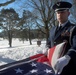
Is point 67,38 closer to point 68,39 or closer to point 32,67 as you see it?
point 68,39

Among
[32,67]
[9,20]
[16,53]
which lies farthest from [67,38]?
[9,20]

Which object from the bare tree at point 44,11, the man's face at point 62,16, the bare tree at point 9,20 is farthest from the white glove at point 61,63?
the bare tree at point 9,20

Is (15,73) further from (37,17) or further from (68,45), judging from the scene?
(37,17)

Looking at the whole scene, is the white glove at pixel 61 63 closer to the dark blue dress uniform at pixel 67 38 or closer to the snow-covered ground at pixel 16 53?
the dark blue dress uniform at pixel 67 38

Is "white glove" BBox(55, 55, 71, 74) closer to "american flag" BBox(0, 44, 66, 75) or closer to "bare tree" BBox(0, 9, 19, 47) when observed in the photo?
"american flag" BBox(0, 44, 66, 75)

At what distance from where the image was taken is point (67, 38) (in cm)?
364

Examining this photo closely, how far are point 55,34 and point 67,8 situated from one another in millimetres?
472

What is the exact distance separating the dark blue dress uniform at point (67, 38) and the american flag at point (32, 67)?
24 cm

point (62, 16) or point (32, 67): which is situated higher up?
point (62, 16)

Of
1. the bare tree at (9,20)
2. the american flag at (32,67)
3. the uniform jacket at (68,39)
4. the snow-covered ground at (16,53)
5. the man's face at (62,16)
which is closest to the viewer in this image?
the uniform jacket at (68,39)

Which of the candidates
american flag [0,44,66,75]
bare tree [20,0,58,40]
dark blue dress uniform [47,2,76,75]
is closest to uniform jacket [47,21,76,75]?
dark blue dress uniform [47,2,76,75]

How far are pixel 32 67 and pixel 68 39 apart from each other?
727mm

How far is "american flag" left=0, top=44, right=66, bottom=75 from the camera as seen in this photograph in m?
3.55

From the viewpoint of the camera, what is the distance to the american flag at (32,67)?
11.6 ft
